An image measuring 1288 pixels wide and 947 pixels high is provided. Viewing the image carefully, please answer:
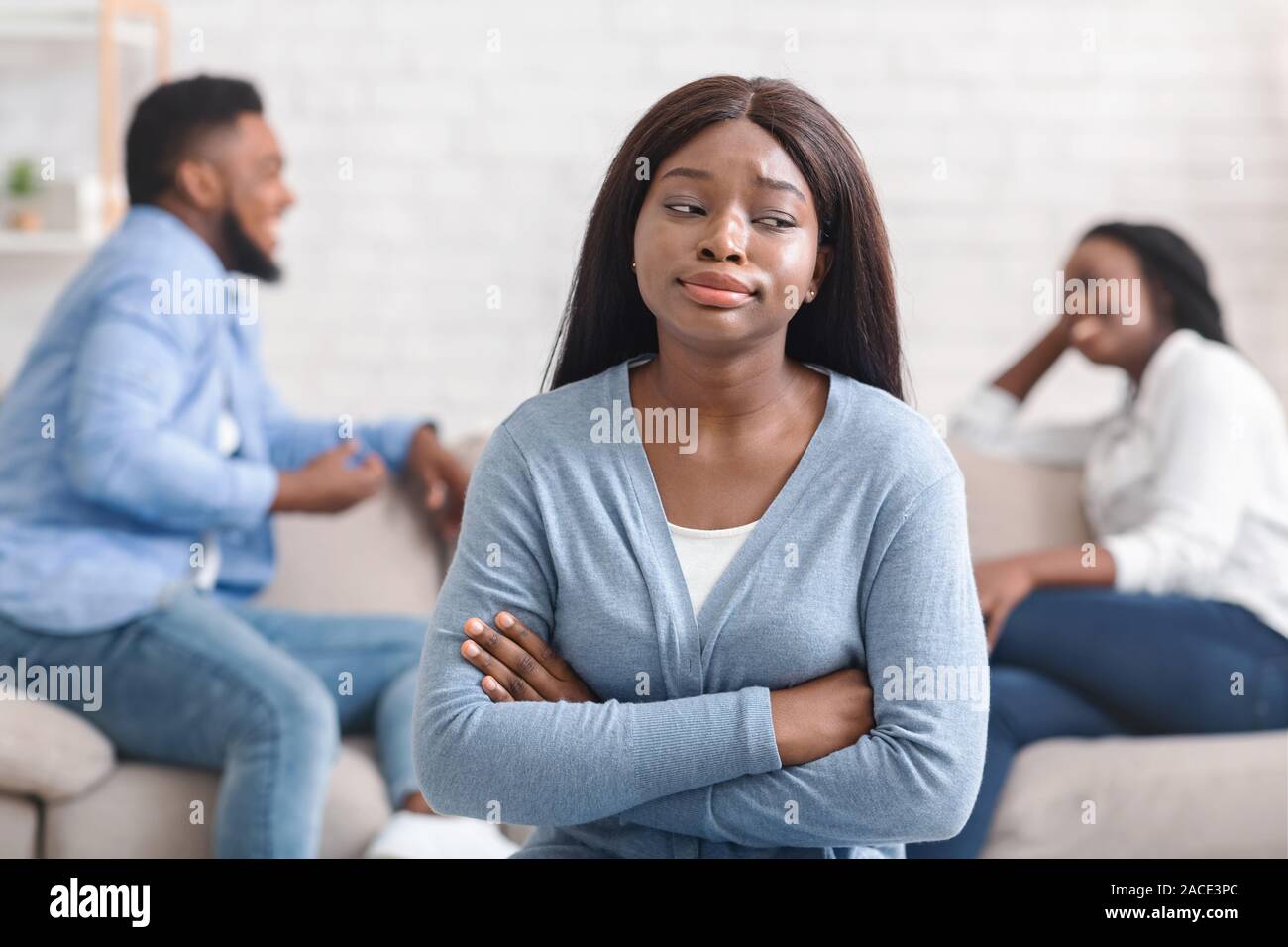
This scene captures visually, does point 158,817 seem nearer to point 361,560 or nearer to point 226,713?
point 226,713

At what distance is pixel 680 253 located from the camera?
1.00 metres

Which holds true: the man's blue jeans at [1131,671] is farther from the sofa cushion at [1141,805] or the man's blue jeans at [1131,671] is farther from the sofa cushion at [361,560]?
the sofa cushion at [361,560]

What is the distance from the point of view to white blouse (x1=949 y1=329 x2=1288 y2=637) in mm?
2049

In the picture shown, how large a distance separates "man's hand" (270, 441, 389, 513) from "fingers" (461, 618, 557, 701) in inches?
41.0

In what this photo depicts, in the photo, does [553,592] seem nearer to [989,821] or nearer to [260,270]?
[989,821]

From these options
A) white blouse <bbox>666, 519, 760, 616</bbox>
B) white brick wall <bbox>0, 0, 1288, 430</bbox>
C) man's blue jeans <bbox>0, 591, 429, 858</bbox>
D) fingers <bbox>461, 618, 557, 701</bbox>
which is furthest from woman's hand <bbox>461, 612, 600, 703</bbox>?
white brick wall <bbox>0, 0, 1288, 430</bbox>

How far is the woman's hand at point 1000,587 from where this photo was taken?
1.98 m

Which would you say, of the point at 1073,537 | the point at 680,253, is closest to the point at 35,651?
the point at 680,253

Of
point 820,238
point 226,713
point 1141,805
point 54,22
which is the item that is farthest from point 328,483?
point 54,22

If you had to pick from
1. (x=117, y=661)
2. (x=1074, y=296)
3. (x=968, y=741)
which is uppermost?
(x=1074, y=296)

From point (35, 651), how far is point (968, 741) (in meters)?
1.36

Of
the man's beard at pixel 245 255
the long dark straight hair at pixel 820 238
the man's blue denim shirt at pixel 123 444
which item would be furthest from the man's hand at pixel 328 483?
the long dark straight hair at pixel 820 238

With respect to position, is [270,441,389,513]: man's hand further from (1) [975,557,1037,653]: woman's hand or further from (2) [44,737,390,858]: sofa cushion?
(1) [975,557,1037,653]: woman's hand
